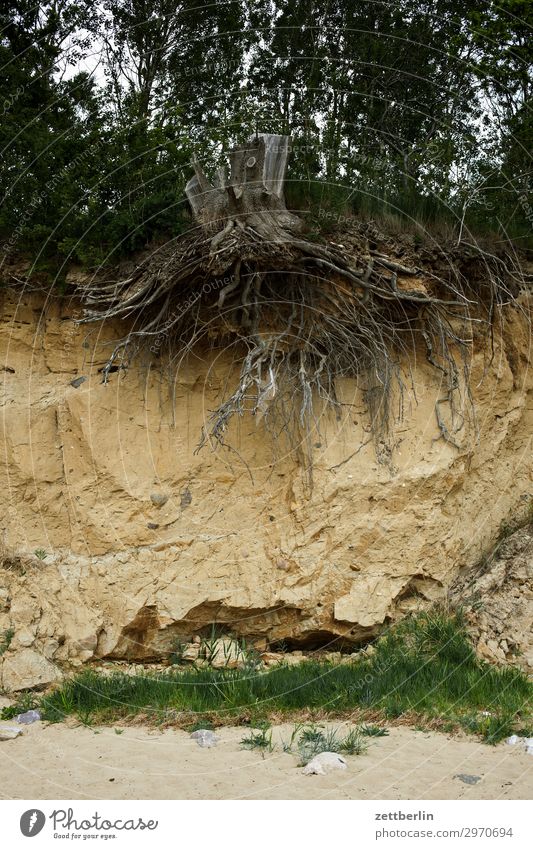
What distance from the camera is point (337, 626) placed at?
798 centimetres

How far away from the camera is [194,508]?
8.38m

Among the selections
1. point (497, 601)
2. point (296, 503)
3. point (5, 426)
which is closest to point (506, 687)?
point (497, 601)

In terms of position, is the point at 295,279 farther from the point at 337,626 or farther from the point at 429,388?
the point at 337,626

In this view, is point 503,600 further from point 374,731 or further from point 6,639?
point 6,639

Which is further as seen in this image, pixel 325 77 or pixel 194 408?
pixel 325 77

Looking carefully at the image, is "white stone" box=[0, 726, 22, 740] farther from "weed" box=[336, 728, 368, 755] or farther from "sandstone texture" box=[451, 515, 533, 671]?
"sandstone texture" box=[451, 515, 533, 671]

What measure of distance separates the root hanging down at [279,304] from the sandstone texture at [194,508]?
258 millimetres

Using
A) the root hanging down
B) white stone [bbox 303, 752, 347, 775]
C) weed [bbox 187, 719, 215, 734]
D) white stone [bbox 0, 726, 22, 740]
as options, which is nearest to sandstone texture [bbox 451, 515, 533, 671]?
the root hanging down

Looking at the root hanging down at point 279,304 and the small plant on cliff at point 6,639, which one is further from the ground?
the root hanging down at point 279,304

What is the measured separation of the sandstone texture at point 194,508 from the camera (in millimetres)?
7949

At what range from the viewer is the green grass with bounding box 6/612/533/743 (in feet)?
21.6

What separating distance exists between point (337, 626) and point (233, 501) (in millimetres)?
1623
